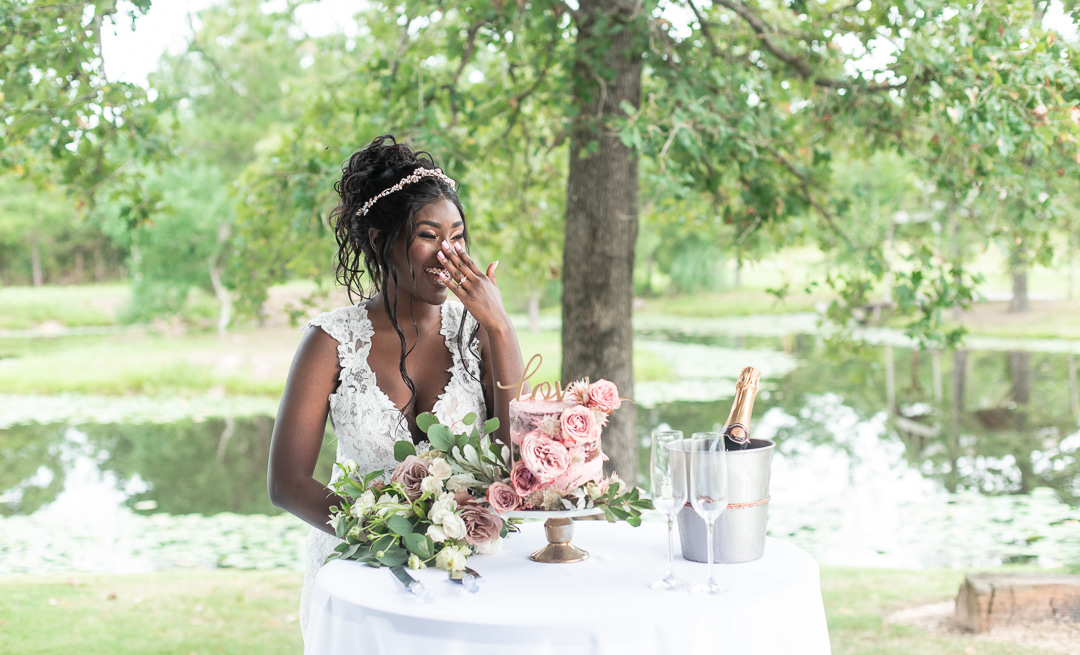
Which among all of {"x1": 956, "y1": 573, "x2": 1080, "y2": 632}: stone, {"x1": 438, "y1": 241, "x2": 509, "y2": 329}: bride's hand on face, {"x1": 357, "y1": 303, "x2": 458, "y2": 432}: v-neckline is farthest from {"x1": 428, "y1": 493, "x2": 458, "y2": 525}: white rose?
{"x1": 956, "y1": 573, "x2": 1080, "y2": 632}: stone

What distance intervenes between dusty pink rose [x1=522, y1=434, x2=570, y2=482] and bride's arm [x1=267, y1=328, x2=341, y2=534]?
2.42 ft

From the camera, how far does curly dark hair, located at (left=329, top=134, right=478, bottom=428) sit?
265cm

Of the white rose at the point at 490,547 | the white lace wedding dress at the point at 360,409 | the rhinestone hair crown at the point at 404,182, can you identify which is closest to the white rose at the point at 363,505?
the white rose at the point at 490,547

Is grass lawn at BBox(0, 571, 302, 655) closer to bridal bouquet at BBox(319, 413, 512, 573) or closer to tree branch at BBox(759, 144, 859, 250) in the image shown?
bridal bouquet at BBox(319, 413, 512, 573)

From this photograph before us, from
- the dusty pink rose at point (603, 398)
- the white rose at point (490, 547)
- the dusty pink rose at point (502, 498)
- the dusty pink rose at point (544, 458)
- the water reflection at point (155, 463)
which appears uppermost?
the dusty pink rose at point (603, 398)

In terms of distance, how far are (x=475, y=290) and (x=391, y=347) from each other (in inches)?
18.7

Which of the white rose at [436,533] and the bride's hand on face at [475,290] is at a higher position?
the bride's hand on face at [475,290]

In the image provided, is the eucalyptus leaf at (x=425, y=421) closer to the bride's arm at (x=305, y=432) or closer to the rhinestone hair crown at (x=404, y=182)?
the bride's arm at (x=305, y=432)

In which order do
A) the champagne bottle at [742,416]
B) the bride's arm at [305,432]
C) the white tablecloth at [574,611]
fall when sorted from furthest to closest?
the bride's arm at [305,432] → the champagne bottle at [742,416] → the white tablecloth at [574,611]

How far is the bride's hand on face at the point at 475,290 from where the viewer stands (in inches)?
97.0

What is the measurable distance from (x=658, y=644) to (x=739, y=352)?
Answer: 64.6 feet

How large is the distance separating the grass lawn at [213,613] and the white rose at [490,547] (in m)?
3.23

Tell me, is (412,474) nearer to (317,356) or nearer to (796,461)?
(317,356)

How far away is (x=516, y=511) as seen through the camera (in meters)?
1.98
